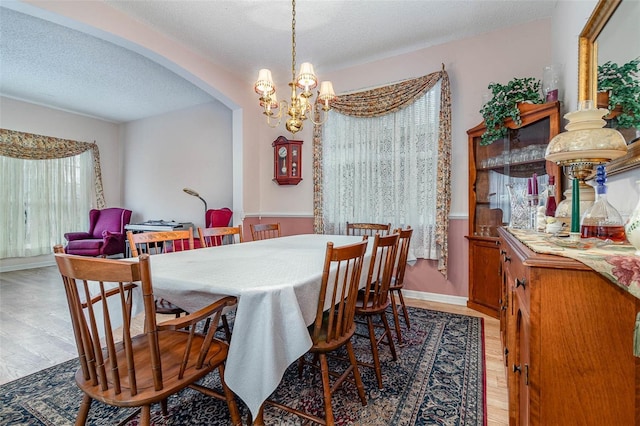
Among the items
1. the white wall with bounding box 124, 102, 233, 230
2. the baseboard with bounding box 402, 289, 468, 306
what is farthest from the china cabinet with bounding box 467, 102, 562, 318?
the white wall with bounding box 124, 102, 233, 230

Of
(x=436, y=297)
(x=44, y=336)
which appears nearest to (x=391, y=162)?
(x=436, y=297)

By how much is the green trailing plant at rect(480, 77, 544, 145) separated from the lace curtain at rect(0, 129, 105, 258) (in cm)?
665

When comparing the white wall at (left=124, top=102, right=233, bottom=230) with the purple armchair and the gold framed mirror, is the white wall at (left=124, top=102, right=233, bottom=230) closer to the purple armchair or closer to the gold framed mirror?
the purple armchair

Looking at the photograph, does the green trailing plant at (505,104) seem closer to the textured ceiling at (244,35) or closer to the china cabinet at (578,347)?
the textured ceiling at (244,35)

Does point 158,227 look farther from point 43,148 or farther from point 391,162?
point 391,162

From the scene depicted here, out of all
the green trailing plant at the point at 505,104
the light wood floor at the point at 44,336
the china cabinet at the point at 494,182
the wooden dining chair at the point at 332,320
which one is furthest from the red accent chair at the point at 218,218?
the green trailing plant at the point at 505,104

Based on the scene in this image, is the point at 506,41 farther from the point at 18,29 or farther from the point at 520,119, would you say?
the point at 18,29

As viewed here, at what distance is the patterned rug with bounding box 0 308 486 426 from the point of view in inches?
58.1

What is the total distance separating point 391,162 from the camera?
11.6ft

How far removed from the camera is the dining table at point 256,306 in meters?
1.11

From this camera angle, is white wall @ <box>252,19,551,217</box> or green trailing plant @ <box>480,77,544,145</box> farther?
white wall @ <box>252,19,551,217</box>

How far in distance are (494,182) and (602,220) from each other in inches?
82.9

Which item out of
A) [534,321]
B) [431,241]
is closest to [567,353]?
[534,321]

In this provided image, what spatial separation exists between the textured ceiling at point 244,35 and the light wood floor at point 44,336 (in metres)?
2.51
